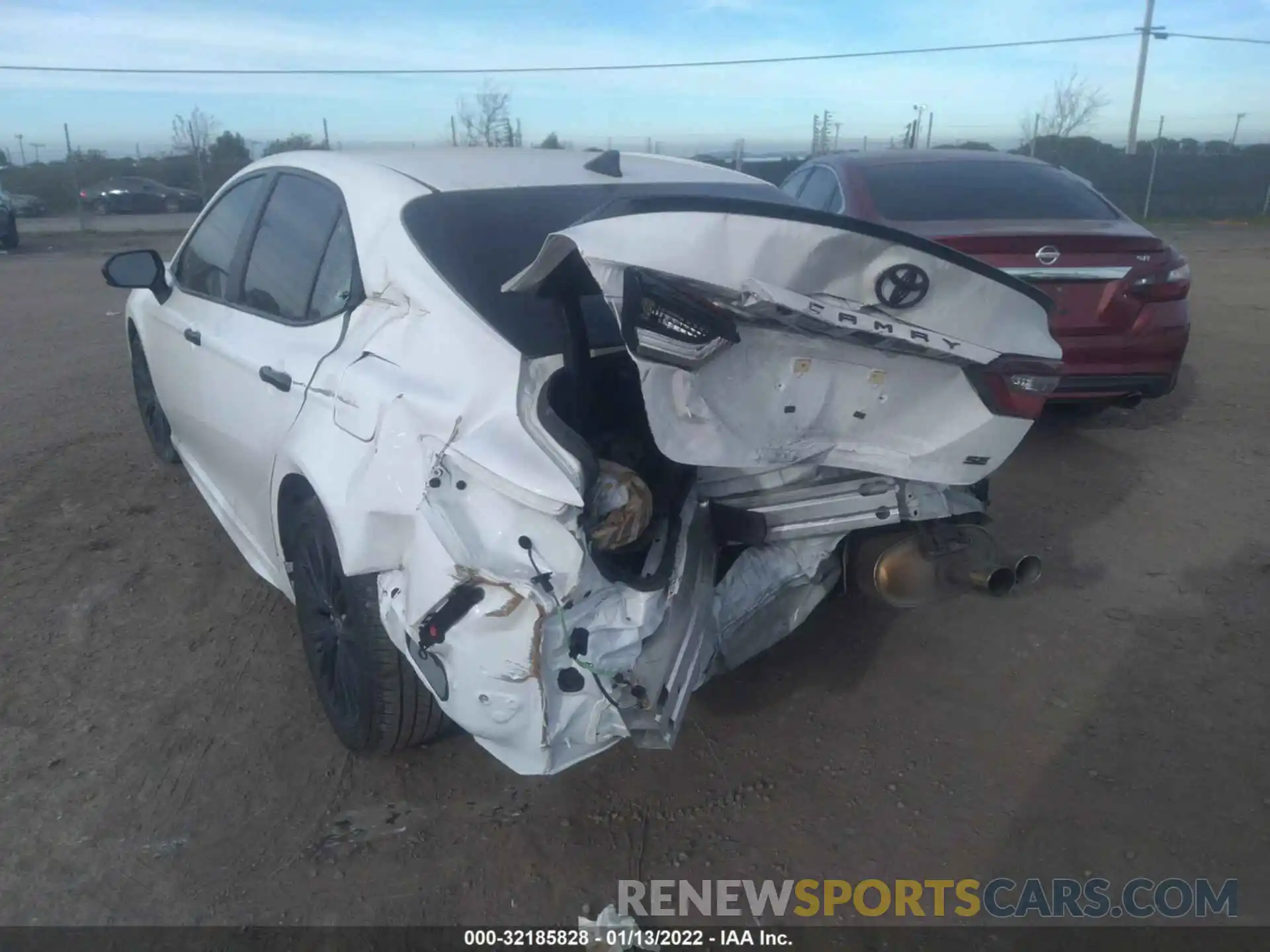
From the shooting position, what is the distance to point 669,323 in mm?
2254

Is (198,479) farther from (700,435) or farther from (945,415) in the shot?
(945,415)

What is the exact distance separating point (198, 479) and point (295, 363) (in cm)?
165

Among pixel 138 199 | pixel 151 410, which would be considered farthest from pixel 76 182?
pixel 151 410

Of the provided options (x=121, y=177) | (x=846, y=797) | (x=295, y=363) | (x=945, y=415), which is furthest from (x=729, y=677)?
(x=121, y=177)

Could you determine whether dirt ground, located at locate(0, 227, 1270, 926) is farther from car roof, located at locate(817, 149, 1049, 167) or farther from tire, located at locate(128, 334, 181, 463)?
car roof, located at locate(817, 149, 1049, 167)

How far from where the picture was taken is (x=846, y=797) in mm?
2877

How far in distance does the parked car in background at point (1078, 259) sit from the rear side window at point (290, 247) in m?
3.15

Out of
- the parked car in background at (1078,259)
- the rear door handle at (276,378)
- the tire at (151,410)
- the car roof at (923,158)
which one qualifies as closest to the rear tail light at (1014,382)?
the rear door handle at (276,378)

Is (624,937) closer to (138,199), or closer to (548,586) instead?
(548,586)

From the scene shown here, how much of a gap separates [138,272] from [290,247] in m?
1.27

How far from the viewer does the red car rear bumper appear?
17.0 feet

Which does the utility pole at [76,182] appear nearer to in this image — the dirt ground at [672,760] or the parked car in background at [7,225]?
the parked car in background at [7,225]

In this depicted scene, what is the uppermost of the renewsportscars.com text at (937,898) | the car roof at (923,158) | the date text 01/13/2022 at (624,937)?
the car roof at (923,158)

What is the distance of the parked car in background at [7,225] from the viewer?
1775cm
